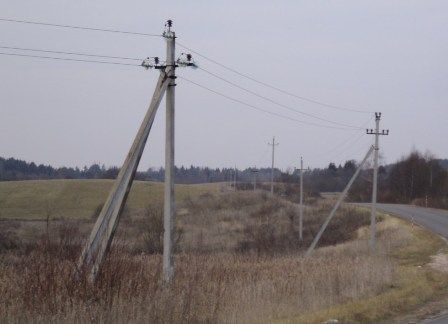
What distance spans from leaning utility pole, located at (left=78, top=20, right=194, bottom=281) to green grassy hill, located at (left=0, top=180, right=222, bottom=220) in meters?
52.8

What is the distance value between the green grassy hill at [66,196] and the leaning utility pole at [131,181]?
52.8 m

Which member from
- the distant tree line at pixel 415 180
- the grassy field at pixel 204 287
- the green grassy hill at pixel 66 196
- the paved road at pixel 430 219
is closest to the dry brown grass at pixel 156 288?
the grassy field at pixel 204 287

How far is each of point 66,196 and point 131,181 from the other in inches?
3158

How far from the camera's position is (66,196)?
93062mm

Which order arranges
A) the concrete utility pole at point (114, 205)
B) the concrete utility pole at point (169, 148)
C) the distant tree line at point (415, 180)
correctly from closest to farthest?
the concrete utility pole at point (114, 205) → the concrete utility pole at point (169, 148) → the distant tree line at point (415, 180)

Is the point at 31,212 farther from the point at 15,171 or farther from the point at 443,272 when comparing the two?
the point at 15,171

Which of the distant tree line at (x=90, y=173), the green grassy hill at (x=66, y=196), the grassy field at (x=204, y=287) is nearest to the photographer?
the grassy field at (x=204, y=287)

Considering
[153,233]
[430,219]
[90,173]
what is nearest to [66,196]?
[153,233]

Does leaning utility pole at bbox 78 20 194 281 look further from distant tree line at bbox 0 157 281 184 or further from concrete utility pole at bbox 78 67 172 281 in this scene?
distant tree line at bbox 0 157 281 184

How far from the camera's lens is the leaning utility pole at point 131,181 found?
13500mm

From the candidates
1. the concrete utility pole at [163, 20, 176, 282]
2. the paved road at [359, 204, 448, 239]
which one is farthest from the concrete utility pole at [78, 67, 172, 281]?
the paved road at [359, 204, 448, 239]

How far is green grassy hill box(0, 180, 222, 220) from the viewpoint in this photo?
75812 millimetres

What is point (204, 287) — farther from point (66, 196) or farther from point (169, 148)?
point (66, 196)

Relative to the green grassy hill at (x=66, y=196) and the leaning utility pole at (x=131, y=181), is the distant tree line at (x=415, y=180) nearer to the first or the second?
the green grassy hill at (x=66, y=196)
